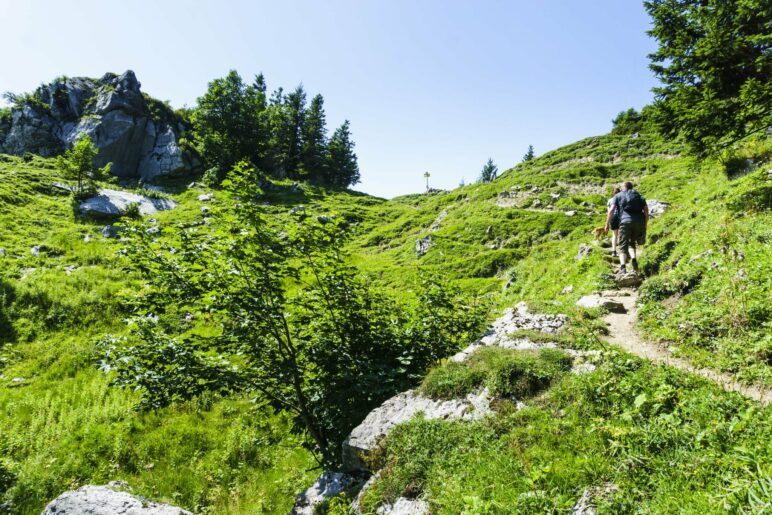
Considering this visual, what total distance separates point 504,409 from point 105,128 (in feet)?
277

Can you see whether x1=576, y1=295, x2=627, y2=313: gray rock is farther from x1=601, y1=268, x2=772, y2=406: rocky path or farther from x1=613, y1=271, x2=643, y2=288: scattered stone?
x1=613, y1=271, x2=643, y2=288: scattered stone

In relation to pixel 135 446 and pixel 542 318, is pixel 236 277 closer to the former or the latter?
pixel 542 318

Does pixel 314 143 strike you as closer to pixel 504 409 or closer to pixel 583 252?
pixel 583 252

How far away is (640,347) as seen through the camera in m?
7.45

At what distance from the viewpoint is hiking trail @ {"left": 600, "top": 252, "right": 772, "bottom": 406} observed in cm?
509

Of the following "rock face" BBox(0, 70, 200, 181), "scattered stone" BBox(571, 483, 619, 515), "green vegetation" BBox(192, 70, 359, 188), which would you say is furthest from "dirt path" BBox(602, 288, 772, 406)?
"rock face" BBox(0, 70, 200, 181)

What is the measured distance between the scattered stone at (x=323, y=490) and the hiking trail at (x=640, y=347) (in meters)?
5.77

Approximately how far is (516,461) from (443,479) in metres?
0.99

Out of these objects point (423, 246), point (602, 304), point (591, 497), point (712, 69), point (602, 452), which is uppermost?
point (712, 69)

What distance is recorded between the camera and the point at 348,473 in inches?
255

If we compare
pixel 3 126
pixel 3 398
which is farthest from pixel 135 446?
pixel 3 126

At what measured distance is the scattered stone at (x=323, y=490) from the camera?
6207mm

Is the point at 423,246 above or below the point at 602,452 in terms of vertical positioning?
above

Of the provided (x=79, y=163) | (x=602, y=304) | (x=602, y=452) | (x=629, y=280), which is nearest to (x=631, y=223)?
(x=629, y=280)
